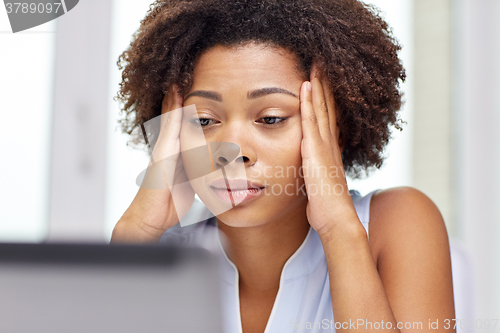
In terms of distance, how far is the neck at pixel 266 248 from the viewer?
2.81ft

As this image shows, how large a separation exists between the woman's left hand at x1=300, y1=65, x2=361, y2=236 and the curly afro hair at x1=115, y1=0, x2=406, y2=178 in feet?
0.17

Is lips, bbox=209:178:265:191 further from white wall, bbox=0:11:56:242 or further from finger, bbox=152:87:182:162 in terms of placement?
white wall, bbox=0:11:56:242

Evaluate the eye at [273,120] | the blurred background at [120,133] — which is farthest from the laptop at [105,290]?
the eye at [273,120]

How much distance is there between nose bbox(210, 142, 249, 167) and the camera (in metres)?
0.67

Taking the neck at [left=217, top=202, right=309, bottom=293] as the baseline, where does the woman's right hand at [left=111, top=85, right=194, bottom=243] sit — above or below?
above

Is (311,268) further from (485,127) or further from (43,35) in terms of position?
(485,127)

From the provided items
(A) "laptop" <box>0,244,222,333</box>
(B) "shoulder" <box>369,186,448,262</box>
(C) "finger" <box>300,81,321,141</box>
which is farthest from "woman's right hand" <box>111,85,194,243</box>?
(A) "laptop" <box>0,244,222,333</box>

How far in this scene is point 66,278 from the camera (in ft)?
0.69

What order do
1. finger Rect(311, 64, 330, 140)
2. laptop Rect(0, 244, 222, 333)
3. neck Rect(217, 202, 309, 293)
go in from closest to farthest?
laptop Rect(0, 244, 222, 333), finger Rect(311, 64, 330, 140), neck Rect(217, 202, 309, 293)

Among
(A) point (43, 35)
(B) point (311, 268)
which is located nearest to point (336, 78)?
(B) point (311, 268)

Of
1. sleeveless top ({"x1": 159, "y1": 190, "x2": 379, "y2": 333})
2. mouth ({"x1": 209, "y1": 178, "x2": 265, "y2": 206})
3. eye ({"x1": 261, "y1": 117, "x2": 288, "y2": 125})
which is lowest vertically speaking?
sleeveless top ({"x1": 159, "y1": 190, "x2": 379, "y2": 333})

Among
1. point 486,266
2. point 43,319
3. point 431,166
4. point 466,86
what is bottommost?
point 486,266

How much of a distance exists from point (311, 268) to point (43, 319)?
68 centimetres

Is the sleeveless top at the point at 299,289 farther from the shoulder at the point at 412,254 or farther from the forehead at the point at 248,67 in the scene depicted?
the forehead at the point at 248,67
